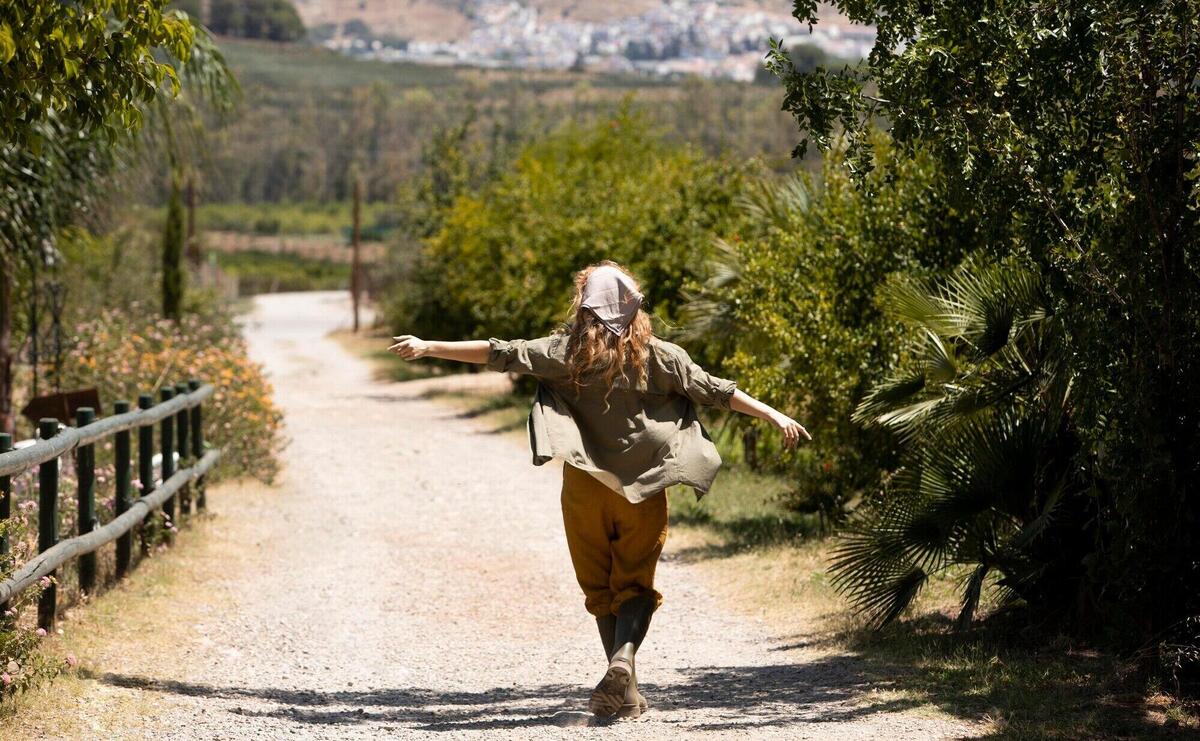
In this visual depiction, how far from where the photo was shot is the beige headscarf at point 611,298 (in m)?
5.86

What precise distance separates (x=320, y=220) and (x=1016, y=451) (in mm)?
157979

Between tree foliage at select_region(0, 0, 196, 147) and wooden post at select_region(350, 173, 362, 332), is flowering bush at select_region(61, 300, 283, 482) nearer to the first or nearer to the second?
tree foliage at select_region(0, 0, 196, 147)

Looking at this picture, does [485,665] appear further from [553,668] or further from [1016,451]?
[1016,451]

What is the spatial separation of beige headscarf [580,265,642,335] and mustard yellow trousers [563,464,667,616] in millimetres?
609

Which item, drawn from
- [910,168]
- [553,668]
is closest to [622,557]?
[553,668]

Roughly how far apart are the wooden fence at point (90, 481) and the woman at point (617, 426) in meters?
1.90

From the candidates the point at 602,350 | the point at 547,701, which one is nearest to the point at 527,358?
the point at 602,350

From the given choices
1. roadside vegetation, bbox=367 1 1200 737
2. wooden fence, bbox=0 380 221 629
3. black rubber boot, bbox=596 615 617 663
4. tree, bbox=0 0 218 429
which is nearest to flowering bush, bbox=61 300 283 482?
wooden fence, bbox=0 380 221 629

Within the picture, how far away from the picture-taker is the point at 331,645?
25.8 ft

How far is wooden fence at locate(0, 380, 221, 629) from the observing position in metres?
6.43

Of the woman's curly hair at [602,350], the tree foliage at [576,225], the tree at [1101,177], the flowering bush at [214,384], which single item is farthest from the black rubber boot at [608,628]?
the tree foliage at [576,225]

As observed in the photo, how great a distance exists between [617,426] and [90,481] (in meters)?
3.33

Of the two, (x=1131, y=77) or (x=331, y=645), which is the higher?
(x=1131, y=77)

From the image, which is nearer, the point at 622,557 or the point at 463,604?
the point at 622,557
